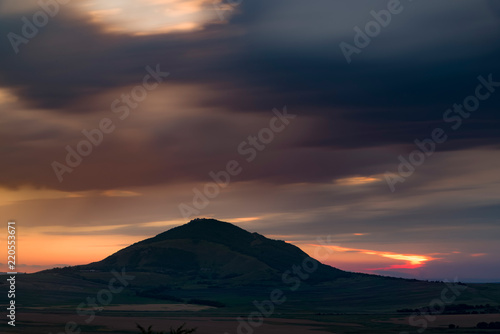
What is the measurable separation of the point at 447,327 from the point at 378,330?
68.1ft

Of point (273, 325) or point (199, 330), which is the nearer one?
point (199, 330)

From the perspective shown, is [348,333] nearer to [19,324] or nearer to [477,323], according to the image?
[477,323]

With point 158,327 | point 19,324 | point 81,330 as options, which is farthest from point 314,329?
point 19,324

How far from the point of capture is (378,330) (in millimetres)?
182000

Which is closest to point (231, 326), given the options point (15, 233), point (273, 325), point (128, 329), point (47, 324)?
point (273, 325)

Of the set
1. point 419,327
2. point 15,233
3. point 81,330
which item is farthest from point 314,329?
point 15,233

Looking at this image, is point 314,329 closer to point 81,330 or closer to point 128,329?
point 128,329

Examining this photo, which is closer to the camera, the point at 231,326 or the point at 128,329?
the point at 128,329

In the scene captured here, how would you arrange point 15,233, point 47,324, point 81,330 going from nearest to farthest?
point 15,233 < point 81,330 < point 47,324

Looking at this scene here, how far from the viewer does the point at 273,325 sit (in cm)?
19438

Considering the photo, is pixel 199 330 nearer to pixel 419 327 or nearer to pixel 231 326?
pixel 231 326

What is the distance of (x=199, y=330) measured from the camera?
589 ft

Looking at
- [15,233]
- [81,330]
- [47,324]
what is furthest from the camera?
[47,324]

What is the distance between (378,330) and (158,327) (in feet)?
189
